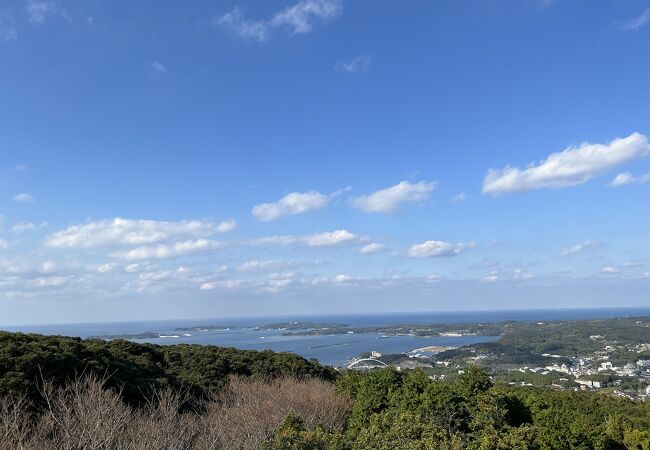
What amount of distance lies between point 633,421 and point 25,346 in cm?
2185

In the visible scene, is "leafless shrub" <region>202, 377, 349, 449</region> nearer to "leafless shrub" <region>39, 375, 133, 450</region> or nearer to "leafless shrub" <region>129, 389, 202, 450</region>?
"leafless shrub" <region>129, 389, 202, 450</region>

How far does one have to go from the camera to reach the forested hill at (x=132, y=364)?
545 inches

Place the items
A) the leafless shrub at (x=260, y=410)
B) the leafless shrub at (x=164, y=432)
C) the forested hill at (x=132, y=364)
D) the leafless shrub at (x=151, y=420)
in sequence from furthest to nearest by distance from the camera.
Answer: the forested hill at (x=132, y=364) < the leafless shrub at (x=260, y=410) < the leafless shrub at (x=164, y=432) < the leafless shrub at (x=151, y=420)

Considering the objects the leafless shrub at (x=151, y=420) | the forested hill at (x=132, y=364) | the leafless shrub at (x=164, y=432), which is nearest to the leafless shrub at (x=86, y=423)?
the leafless shrub at (x=151, y=420)

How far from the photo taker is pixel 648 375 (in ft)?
160

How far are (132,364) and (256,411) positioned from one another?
7.94 metres

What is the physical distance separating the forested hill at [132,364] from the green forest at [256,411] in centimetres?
6

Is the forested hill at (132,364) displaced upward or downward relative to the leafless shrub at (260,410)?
upward

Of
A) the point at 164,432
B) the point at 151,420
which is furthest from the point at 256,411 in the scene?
the point at 164,432

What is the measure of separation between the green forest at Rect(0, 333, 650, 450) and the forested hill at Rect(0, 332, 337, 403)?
57 mm

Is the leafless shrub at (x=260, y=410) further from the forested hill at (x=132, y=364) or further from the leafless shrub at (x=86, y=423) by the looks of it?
the forested hill at (x=132, y=364)

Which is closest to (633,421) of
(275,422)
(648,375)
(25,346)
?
(275,422)

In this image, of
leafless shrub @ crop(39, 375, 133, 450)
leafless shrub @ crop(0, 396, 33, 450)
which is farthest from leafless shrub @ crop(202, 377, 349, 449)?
leafless shrub @ crop(0, 396, 33, 450)

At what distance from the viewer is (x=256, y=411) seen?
13.4 m
